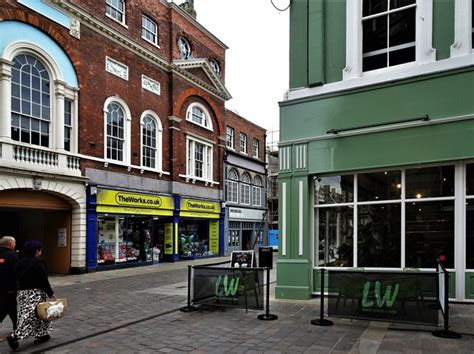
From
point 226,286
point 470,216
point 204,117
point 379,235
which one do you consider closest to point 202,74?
point 204,117

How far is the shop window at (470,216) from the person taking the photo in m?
8.40

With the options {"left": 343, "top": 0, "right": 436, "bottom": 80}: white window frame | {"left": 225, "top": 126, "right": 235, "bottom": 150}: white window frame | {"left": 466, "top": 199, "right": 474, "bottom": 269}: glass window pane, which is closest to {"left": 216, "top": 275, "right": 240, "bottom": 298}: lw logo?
{"left": 466, "top": 199, "right": 474, "bottom": 269}: glass window pane

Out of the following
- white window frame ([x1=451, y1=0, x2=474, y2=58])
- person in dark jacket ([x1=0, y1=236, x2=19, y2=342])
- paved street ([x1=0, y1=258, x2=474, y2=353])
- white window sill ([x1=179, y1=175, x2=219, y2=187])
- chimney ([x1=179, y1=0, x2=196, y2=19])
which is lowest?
paved street ([x1=0, y1=258, x2=474, y2=353])

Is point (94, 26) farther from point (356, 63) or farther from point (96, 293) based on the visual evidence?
point (356, 63)

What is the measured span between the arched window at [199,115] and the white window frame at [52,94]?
8073 millimetres

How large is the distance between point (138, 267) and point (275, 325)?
13.2m

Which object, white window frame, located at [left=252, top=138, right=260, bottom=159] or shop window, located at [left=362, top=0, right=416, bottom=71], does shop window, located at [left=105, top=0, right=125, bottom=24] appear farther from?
white window frame, located at [left=252, top=138, right=260, bottom=159]

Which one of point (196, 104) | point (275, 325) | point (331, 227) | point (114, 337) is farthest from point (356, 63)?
point (196, 104)

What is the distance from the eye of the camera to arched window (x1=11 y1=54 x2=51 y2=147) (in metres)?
14.5

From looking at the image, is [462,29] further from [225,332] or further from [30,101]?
[30,101]

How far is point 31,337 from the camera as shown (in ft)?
22.1

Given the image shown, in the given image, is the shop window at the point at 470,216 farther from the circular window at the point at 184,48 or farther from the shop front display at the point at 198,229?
the circular window at the point at 184,48

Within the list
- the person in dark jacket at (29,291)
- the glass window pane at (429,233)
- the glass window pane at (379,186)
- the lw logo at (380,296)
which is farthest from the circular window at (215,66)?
the person in dark jacket at (29,291)

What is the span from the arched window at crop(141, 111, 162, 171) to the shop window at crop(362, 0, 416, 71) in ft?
42.4
